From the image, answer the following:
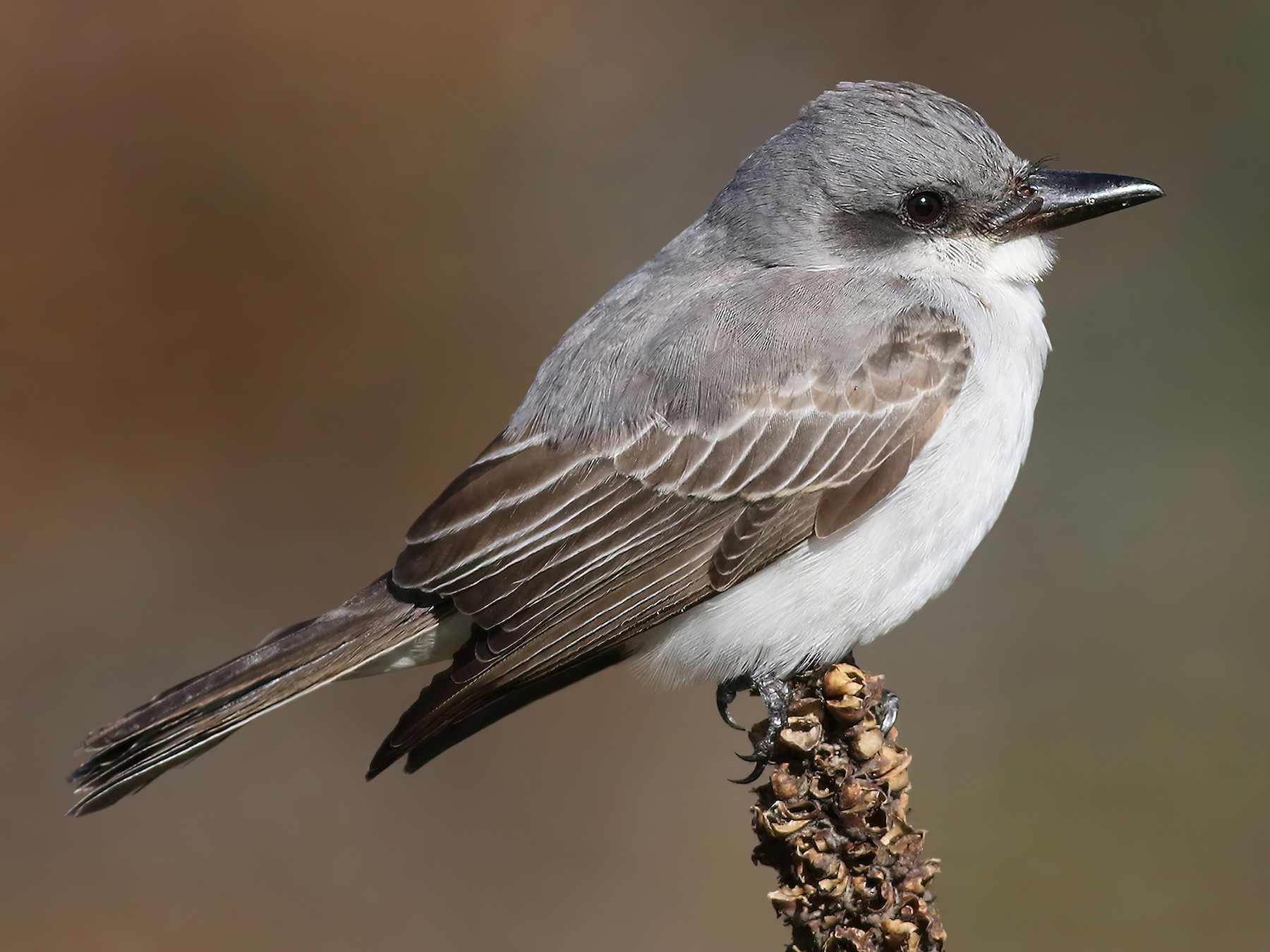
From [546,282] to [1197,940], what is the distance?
169 inches

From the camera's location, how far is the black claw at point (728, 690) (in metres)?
3.38

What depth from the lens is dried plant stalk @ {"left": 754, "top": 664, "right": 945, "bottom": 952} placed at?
2295 mm

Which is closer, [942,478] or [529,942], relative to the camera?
[942,478]

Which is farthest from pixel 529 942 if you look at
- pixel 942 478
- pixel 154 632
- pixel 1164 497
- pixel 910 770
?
pixel 1164 497

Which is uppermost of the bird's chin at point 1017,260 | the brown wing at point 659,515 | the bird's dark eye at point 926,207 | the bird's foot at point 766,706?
the bird's dark eye at point 926,207

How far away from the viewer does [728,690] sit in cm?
352

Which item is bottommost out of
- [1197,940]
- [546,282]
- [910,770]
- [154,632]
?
[1197,940]

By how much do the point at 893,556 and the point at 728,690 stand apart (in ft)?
2.40

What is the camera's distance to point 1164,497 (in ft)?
20.3

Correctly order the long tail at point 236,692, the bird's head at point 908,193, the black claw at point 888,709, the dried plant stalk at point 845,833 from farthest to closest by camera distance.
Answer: the bird's head at point 908,193, the long tail at point 236,692, the black claw at point 888,709, the dried plant stalk at point 845,833

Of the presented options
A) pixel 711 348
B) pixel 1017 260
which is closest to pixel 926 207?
pixel 1017 260

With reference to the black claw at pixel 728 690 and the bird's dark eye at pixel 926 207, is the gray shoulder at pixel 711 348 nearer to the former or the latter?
the bird's dark eye at pixel 926 207

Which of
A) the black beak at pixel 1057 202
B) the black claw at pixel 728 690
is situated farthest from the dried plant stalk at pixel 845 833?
the black beak at pixel 1057 202

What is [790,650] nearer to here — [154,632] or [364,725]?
[364,725]
